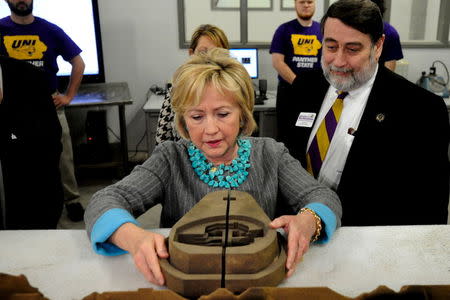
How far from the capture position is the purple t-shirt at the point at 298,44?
149 inches

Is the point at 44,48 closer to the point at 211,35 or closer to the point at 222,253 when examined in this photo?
the point at 211,35

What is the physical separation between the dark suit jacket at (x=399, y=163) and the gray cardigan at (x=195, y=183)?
0.30 meters

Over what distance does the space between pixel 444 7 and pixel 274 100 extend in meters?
1.93

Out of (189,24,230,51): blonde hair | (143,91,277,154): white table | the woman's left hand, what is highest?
(189,24,230,51): blonde hair

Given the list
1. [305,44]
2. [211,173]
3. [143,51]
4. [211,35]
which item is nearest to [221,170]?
[211,173]

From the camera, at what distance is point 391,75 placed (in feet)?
5.48

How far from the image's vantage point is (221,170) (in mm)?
1358

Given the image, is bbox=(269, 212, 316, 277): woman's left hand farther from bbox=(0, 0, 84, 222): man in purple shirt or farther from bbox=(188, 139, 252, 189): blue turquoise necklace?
bbox=(0, 0, 84, 222): man in purple shirt

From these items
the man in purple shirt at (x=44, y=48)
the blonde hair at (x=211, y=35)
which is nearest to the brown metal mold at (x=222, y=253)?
the blonde hair at (x=211, y=35)

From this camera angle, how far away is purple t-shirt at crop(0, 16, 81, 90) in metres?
3.29

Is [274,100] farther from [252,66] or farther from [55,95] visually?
[55,95]

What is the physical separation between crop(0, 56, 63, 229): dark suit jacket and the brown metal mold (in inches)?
40.1

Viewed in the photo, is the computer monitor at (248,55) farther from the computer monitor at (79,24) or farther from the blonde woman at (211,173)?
the blonde woman at (211,173)

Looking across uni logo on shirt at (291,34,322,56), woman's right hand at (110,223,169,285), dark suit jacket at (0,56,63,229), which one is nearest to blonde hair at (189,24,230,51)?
dark suit jacket at (0,56,63,229)
